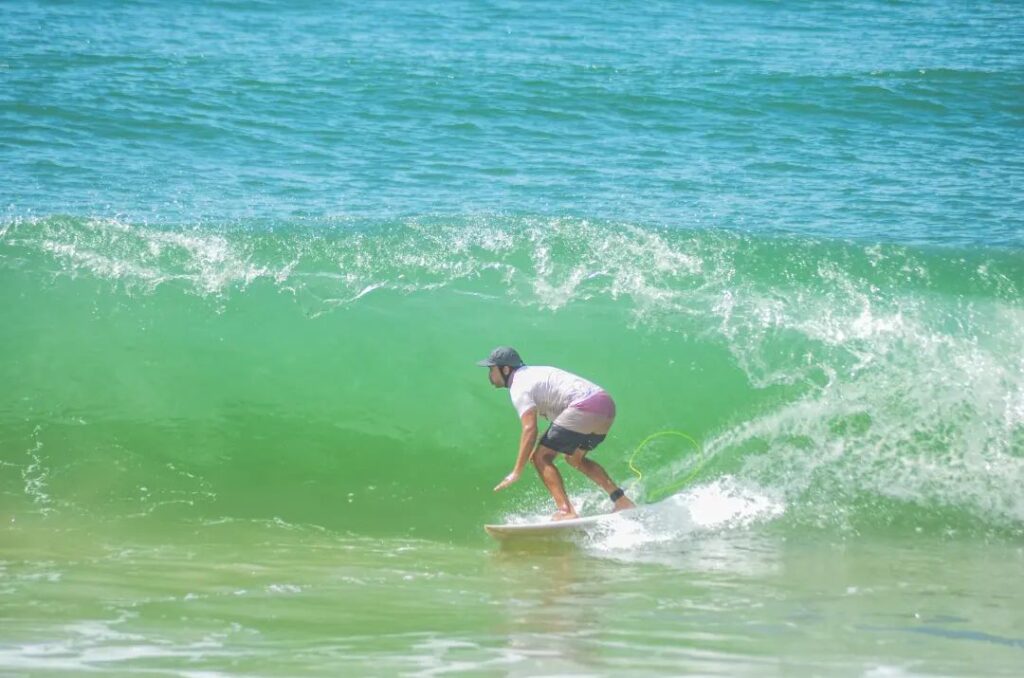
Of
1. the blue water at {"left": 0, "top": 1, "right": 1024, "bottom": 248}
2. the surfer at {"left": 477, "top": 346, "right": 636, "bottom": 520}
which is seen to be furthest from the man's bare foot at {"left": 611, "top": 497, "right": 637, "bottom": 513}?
the blue water at {"left": 0, "top": 1, "right": 1024, "bottom": 248}

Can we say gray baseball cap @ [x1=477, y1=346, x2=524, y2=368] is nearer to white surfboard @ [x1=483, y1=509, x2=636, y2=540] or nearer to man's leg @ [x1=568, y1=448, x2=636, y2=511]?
man's leg @ [x1=568, y1=448, x2=636, y2=511]

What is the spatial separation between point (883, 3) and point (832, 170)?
10.2 metres

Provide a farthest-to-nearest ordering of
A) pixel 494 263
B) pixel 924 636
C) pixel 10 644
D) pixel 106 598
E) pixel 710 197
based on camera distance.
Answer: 1. pixel 710 197
2. pixel 494 263
3. pixel 106 598
4. pixel 924 636
5. pixel 10 644

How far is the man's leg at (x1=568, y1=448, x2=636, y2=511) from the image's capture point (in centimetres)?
825

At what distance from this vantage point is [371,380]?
10.4m

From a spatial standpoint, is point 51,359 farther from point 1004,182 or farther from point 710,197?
point 1004,182

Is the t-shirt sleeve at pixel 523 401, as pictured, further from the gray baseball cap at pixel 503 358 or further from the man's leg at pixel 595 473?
the man's leg at pixel 595 473

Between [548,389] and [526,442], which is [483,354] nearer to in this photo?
[548,389]

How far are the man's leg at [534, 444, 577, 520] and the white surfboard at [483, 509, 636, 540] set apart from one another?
19cm

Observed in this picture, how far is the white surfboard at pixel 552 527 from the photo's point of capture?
25.9 feet

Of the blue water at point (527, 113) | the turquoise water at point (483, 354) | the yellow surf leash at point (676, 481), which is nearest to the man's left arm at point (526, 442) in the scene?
the turquoise water at point (483, 354)

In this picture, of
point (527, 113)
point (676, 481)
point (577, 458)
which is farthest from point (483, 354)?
point (527, 113)

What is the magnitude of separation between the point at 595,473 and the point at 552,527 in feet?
2.15

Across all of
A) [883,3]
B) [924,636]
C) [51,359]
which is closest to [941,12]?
[883,3]
